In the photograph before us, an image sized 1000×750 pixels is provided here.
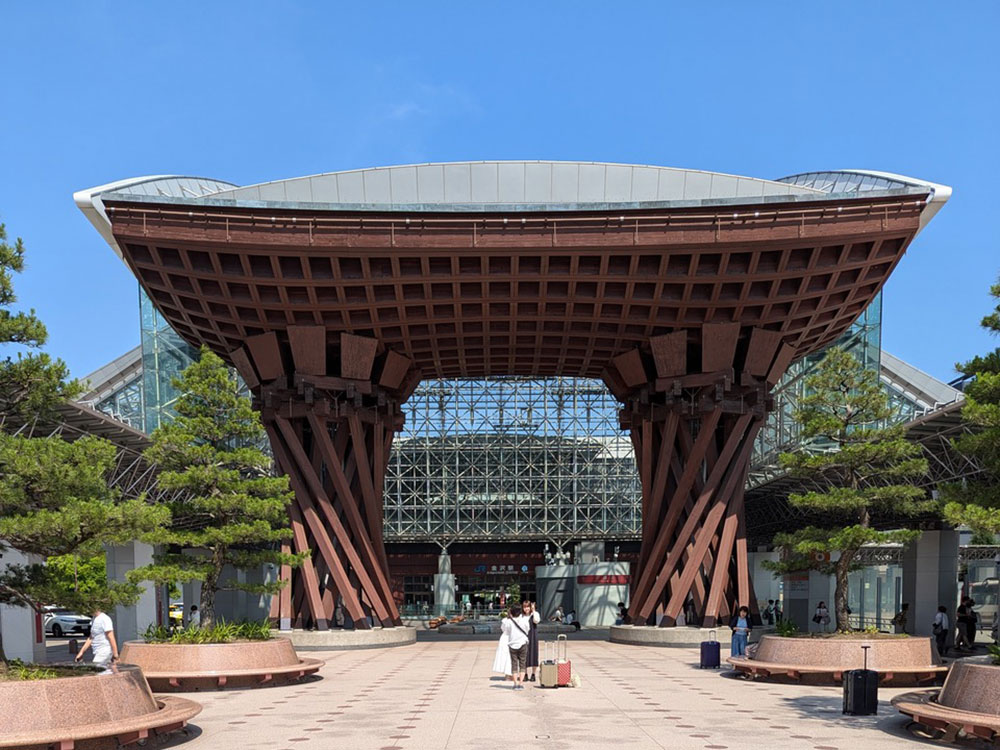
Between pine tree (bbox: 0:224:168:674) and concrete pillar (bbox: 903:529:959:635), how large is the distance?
105 ft

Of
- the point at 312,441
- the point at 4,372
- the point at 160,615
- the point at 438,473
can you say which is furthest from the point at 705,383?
the point at 438,473

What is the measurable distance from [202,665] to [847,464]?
42.0ft

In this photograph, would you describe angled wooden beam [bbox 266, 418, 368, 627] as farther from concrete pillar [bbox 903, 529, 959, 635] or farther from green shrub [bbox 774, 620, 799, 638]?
concrete pillar [bbox 903, 529, 959, 635]

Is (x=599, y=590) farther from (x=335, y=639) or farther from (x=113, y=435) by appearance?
(x=113, y=435)

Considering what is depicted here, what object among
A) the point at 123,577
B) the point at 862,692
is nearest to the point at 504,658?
the point at 862,692

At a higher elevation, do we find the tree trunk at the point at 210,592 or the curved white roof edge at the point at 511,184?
the curved white roof edge at the point at 511,184

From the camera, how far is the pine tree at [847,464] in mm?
20172

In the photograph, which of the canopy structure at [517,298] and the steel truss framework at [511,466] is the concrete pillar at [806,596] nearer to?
the canopy structure at [517,298]

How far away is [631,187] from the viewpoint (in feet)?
103

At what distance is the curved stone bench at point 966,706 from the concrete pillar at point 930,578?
87.0ft

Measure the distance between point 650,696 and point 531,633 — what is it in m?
2.65

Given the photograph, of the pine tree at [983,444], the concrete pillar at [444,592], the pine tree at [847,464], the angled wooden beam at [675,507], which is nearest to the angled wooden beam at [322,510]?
the angled wooden beam at [675,507]

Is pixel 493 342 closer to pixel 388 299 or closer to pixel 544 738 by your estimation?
pixel 388 299

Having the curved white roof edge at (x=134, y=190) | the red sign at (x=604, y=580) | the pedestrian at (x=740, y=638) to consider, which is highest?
the curved white roof edge at (x=134, y=190)
